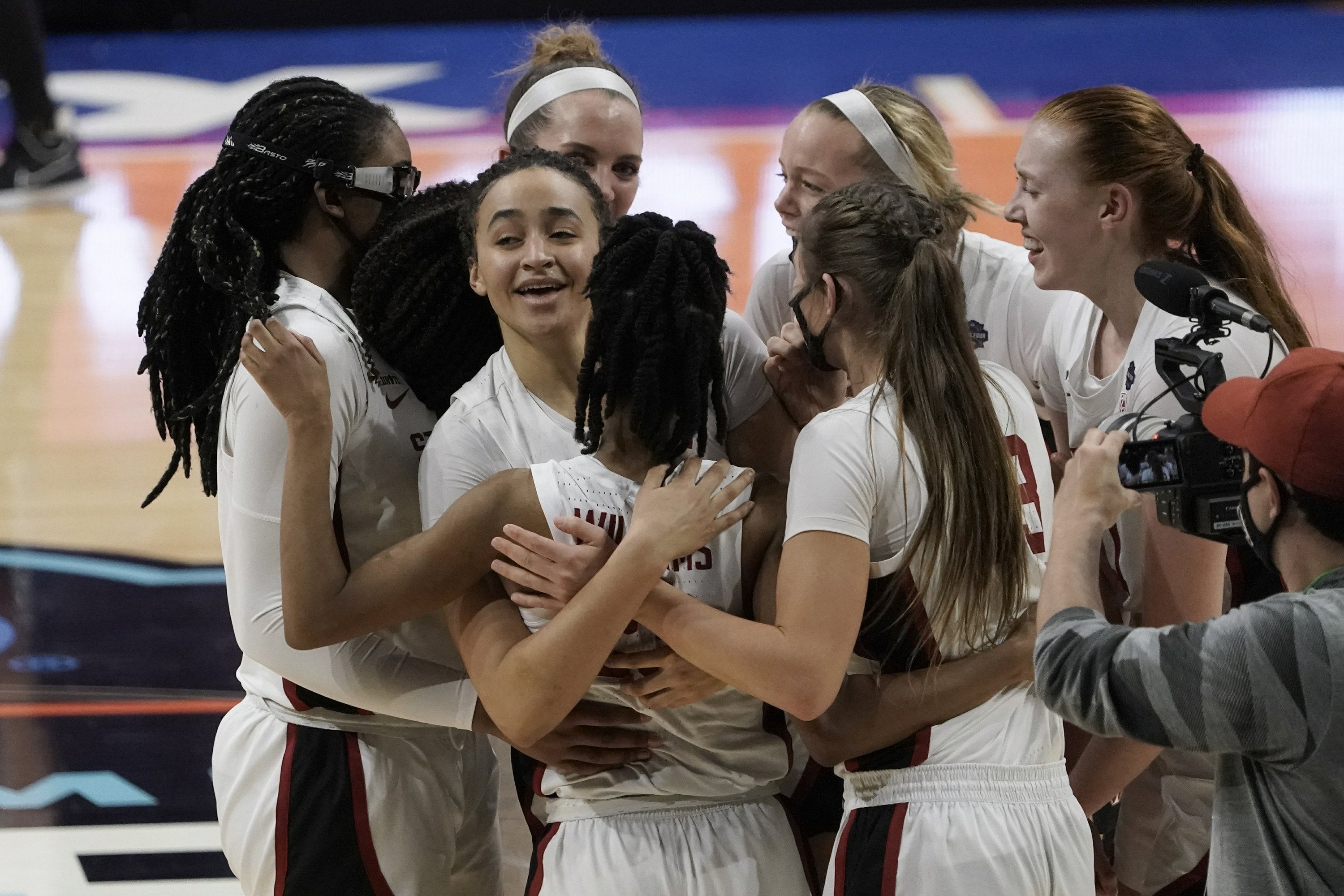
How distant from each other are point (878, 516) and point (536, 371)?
0.67 metres

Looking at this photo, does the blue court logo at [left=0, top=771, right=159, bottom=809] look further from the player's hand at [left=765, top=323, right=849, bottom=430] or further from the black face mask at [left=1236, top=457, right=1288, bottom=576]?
the black face mask at [left=1236, top=457, right=1288, bottom=576]

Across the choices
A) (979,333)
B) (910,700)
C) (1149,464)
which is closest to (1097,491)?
(1149,464)

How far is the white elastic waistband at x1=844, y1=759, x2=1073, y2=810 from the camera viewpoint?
7.43 feet

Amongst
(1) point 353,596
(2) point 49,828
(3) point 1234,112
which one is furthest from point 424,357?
(3) point 1234,112

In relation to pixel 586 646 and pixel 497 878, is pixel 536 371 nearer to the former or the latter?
pixel 586 646

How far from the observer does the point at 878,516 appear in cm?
221

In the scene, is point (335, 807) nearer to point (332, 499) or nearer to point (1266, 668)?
point (332, 499)

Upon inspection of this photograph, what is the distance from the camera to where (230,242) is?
2.64 metres

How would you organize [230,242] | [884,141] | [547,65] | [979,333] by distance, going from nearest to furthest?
1. [230,242]
2. [884,141]
3. [979,333]
4. [547,65]

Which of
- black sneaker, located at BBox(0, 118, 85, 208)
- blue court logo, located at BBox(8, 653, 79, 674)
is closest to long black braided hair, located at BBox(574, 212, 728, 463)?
blue court logo, located at BBox(8, 653, 79, 674)

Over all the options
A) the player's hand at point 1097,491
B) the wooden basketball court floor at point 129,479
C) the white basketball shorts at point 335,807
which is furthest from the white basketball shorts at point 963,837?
the wooden basketball court floor at point 129,479

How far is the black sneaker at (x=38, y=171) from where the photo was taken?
9.54 metres

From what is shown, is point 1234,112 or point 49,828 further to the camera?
point 1234,112

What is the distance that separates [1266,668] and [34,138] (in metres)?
9.67
